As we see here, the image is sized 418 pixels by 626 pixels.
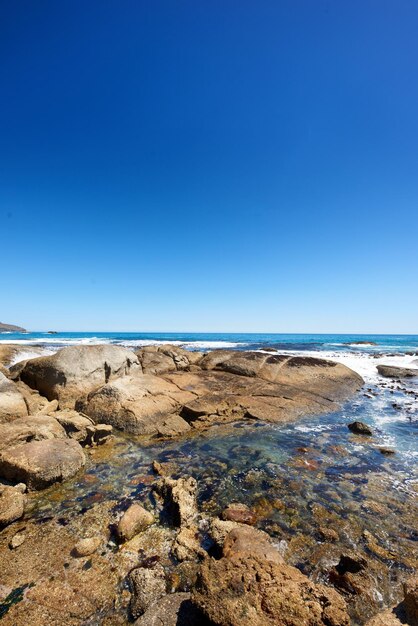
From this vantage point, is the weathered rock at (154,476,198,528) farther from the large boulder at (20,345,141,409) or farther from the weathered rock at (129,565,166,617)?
the large boulder at (20,345,141,409)

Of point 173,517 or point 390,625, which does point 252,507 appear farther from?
point 390,625

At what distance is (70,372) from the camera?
1180 centimetres

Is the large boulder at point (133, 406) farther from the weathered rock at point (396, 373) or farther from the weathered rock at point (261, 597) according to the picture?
the weathered rock at point (396, 373)

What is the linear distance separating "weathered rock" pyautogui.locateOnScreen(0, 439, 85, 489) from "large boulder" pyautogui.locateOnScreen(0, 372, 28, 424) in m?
2.10

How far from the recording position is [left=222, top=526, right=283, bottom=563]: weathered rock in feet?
13.0

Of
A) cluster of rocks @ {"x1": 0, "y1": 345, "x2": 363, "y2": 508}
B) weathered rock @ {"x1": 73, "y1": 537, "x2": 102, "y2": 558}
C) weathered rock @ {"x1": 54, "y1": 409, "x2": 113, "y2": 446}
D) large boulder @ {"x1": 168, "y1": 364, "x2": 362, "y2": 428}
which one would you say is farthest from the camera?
large boulder @ {"x1": 168, "y1": 364, "x2": 362, "y2": 428}

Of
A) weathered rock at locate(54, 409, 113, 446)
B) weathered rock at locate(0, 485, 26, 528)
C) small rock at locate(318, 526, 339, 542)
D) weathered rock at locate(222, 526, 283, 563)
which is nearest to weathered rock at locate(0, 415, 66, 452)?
weathered rock at locate(54, 409, 113, 446)

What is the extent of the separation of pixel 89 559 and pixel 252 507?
2923 mm

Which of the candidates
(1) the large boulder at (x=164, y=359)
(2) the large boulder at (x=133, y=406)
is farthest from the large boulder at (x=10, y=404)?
(1) the large boulder at (x=164, y=359)

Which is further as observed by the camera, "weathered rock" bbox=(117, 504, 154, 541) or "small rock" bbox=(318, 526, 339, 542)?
"small rock" bbox=(318, 526, 339, 542)

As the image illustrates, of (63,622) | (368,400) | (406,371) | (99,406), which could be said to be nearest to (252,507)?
(63,622)

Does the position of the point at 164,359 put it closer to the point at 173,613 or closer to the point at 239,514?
the point at 239,514

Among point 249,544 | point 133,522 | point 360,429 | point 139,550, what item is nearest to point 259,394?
point 360,429

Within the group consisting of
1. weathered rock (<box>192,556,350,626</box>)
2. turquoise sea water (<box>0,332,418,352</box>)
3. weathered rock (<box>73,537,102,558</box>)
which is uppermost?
weathered rock (<box>192,556,350,626</box>)
